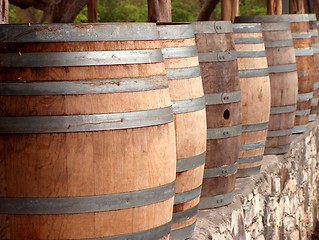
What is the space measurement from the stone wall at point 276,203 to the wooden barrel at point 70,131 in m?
1.55

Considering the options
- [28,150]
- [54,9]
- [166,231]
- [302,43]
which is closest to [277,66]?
[302,43]

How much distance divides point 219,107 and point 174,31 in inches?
→ 43.6

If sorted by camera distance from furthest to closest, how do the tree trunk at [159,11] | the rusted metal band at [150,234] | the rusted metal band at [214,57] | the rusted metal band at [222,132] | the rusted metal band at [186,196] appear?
the tree trunk at [159,11]
the rusted metal band at [222,132]
the rusted metal band at [214,57]
the rusted metal band at [186,196]
the rusted metal band at [150,234]

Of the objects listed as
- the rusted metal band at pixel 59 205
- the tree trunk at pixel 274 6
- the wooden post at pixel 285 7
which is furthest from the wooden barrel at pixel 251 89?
the wooden post at pixel 285 7

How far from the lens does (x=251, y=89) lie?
7.29 metres

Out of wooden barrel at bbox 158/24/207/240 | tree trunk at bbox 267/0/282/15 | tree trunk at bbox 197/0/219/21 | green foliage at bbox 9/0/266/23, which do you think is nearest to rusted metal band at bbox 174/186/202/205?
wooden barrel at bbox 158/24/207/240

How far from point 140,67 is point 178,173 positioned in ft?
3.54

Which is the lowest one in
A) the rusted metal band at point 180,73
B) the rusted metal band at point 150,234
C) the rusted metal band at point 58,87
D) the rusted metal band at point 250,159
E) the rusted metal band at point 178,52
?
the rusted metal band at point 250,159

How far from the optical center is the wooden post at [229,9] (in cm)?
891

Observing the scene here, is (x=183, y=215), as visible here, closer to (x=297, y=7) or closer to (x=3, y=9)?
(x=3, y=9)

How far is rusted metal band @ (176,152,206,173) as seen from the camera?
206 inches

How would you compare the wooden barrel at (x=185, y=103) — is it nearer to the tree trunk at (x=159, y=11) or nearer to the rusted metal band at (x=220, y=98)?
the rusted metal band at (x=220, y=98)

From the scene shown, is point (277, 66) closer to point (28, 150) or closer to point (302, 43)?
point (302, 43)

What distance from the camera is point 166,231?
462 centimetres
